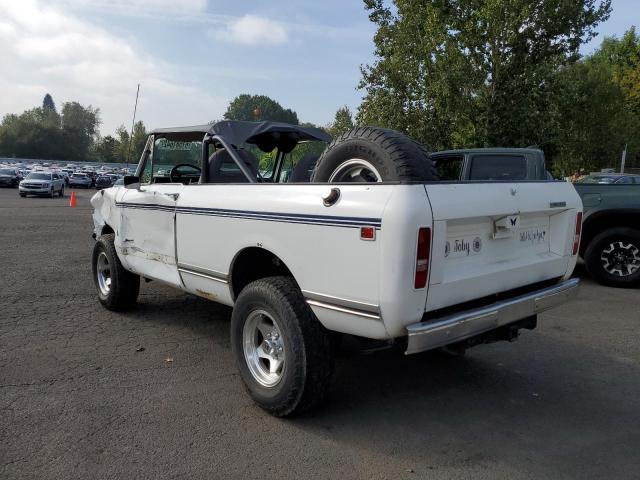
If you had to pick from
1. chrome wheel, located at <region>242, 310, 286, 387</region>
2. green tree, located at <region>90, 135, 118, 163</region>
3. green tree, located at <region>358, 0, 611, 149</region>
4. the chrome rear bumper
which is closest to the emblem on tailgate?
the chrome rear bumper

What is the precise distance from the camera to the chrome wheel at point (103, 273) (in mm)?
6074

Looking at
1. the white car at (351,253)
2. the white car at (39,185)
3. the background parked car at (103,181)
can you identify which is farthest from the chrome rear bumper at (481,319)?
the background parked car at (103,181)

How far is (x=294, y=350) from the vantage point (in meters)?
3.30

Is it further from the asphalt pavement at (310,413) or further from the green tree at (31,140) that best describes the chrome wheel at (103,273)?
the green tree at (31,140)

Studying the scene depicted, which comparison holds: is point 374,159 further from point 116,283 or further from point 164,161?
point 116,283

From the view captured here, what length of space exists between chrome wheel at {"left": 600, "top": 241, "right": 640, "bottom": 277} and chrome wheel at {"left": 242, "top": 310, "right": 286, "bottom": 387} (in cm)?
617

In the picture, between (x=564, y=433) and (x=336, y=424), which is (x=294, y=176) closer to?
(x=336, y=424)

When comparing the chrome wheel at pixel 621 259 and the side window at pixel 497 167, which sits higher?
the side window at pixel 497 167

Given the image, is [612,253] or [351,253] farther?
[612,253]

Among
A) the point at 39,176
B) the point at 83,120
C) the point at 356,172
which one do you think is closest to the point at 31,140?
the point at 83,120

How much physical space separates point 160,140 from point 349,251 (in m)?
3.24

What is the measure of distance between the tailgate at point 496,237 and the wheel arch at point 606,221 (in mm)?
4453

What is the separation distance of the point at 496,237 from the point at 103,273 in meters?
4.57

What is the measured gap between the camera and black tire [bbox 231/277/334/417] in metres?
3.30
